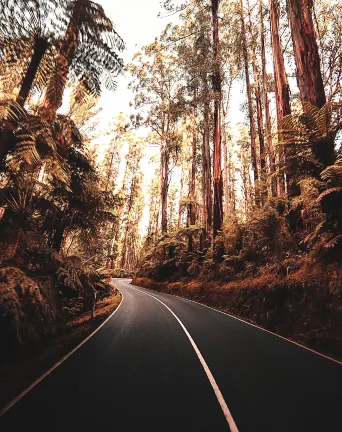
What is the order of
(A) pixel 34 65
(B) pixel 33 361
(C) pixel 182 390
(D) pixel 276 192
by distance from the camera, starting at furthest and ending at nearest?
1. (D) pixel 276 192
2. (A) pixel 34 65
3. (B) pixel 33 361
4. (C) pixel 182 390

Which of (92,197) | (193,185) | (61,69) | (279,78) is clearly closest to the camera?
(61,69)

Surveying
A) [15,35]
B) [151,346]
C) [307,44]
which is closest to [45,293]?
[151,346]

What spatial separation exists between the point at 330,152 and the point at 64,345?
324 inches

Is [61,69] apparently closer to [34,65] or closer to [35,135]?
[34,65]

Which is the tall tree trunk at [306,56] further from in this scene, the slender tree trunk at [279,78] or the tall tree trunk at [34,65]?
the tall tree trunk at [34,65]

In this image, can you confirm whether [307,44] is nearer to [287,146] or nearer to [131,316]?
[287,146]

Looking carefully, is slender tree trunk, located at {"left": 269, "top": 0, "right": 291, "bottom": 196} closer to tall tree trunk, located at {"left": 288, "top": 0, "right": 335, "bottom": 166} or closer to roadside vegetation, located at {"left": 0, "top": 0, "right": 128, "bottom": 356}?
tall tree trunk, located at {"left": 288, "top": 0, "right": 335, "bottom": 166}

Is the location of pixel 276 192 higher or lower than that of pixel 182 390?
higher

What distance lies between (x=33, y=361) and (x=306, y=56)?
34.9 ft

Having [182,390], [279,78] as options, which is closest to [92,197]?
[182,390]

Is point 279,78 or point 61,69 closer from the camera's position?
point 61,69

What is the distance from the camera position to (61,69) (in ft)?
17.9

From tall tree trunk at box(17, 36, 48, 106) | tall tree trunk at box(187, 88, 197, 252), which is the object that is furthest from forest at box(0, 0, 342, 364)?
tall tree trunk at box(187, 88, 197, 252)

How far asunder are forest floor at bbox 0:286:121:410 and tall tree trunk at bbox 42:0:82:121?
4644mm
